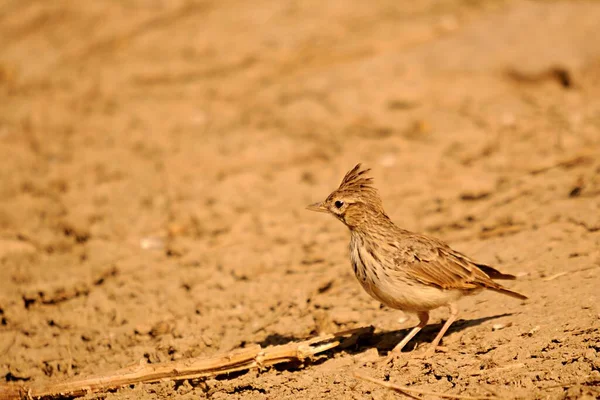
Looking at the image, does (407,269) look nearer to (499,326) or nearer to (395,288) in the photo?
(395,288)

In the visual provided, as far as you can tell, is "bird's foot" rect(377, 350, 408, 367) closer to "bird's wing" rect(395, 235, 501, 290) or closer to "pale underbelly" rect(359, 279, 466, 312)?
"pale underbelly" rect(359, 279, 466, 312)

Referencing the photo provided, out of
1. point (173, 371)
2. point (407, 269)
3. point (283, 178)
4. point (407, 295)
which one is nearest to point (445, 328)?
point (407, 295)

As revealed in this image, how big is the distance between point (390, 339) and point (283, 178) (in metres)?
3.53

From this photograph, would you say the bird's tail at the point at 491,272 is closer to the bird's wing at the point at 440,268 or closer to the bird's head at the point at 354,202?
the bird's wing at the point at 440,268

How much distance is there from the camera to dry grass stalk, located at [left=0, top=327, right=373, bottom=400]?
5.24m

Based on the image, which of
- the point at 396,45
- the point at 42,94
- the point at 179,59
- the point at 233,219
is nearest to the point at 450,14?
the point at 396,45

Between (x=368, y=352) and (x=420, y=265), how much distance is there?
29.4 inches

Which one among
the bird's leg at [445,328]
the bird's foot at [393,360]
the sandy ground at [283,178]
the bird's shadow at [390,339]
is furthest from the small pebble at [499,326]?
the bird's foot at [393,360]

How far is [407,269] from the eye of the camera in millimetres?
5402

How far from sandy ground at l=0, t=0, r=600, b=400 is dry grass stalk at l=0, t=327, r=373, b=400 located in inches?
3.7

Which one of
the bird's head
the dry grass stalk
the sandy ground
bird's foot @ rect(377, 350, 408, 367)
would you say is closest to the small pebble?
the sandy ground

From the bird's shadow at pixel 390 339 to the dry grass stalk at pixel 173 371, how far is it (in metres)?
0.41

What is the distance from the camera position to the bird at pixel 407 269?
17.5 ft

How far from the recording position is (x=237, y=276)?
284 inches
